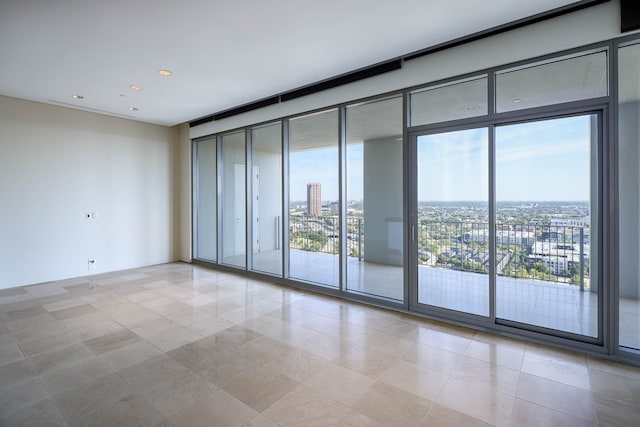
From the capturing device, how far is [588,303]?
3328mm

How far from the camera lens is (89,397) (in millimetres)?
2482

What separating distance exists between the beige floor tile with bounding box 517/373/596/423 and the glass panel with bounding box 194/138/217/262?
6.17 meters

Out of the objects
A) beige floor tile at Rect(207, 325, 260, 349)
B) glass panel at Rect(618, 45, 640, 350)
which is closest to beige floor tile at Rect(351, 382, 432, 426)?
beige floor tile at Rect(207, 325, 260, 349)

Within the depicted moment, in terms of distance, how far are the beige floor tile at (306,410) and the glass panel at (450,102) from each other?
340cm

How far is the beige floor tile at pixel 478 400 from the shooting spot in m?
2.25

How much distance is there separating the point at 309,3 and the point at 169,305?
4.28 meters

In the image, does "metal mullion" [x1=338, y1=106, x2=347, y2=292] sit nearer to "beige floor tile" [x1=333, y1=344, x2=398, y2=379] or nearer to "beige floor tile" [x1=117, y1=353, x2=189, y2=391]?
"beige floor tile" [x1=333, y1=344, x2=398, y2=379]

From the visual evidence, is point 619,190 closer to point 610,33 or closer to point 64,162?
point 610,33

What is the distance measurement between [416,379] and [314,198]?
331cm

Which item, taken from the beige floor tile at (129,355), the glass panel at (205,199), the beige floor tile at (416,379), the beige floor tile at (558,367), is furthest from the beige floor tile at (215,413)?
the glass panel at (205,199)

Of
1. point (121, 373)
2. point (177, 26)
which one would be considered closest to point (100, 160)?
point (177, 26)

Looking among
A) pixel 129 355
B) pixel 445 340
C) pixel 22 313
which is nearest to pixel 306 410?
pixel 445 340

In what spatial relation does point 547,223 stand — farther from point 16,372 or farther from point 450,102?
point 16,372

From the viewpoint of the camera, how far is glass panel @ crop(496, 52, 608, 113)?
10.2 feet
